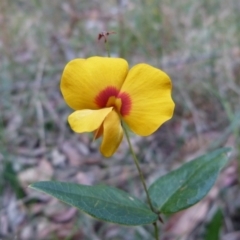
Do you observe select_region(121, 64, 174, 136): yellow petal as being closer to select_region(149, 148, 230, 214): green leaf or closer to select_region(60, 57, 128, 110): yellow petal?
select_region(60, 57, 128, 110): yellow petal

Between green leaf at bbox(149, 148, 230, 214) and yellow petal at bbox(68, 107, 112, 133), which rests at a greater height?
yellow petal at bbox(68, 107, 112, 133)

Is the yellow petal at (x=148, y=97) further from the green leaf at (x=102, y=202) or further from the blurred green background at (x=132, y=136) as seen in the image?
the blurred green background at (x=132, y=136)

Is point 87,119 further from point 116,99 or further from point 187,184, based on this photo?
point 187,184

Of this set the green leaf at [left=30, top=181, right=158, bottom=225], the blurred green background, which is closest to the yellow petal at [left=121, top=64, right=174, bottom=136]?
the green leaf at [left=30, top=181, right=158, bottom=225]

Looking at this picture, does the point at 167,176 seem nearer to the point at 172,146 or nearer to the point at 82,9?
the point at 172,146

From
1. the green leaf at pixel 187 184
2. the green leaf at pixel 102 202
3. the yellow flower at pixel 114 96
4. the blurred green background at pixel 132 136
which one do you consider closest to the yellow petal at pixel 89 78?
the yellow flower at pixel 114 96

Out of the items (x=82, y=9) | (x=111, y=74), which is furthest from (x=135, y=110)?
(x=82, y=9)

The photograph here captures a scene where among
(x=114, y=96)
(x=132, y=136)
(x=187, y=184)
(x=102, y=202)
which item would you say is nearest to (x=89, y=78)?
(x=114, y=96)
